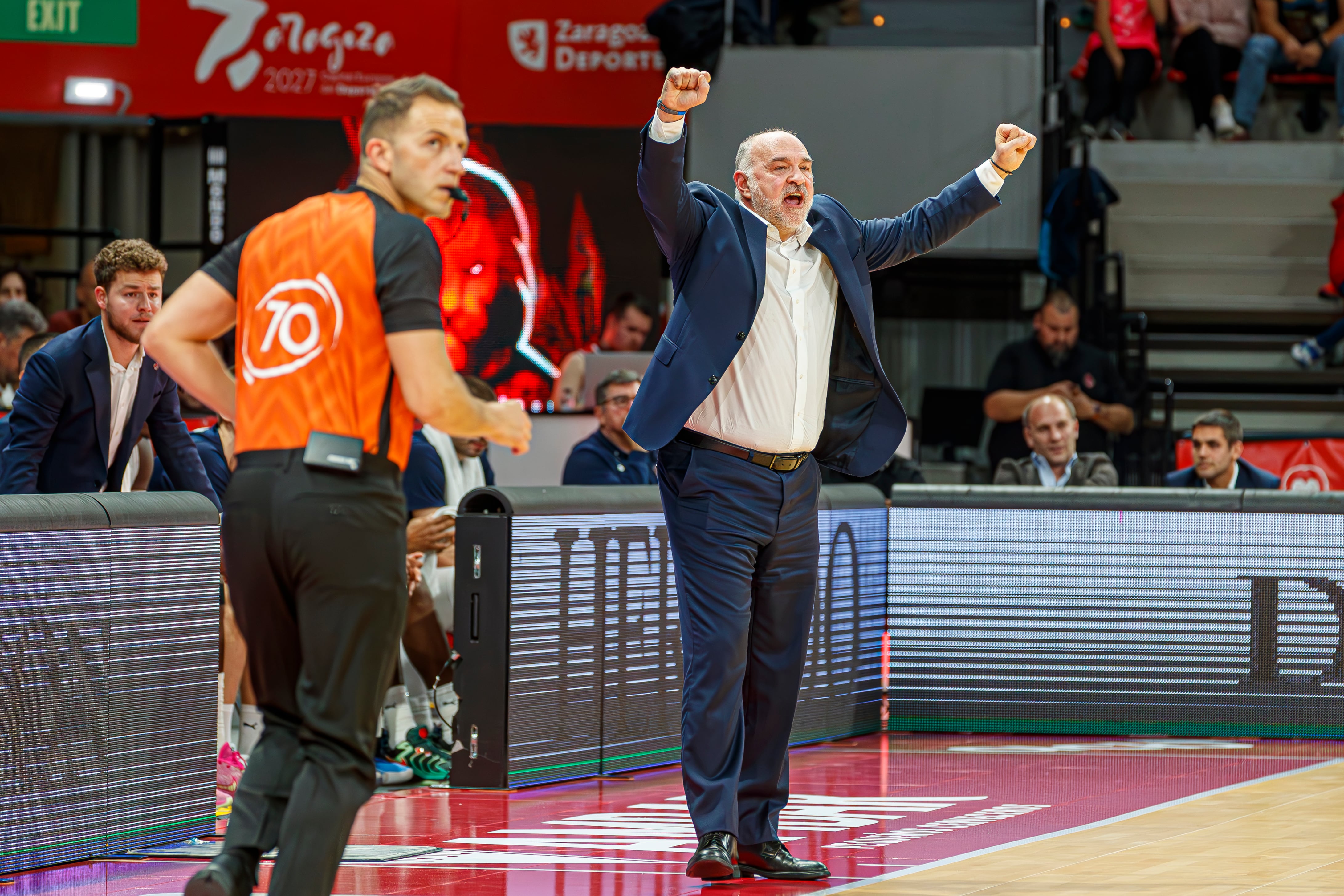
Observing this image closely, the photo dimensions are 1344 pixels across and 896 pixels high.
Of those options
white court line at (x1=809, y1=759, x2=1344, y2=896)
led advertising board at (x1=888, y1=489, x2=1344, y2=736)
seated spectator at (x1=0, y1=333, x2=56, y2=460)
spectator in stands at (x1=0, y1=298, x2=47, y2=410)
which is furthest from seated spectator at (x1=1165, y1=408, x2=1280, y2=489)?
spectator in stands at (x1=0, y1=298, x2=47, y2=410)

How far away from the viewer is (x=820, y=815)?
226 inches

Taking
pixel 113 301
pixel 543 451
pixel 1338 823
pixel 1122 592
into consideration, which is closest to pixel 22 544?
pixel 113 301

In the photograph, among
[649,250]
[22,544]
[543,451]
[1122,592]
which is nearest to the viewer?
[22,544]

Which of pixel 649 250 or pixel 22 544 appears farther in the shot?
pixel 649 250

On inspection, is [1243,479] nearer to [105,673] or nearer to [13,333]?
[105,673]

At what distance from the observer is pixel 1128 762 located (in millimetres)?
6969

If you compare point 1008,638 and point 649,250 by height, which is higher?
point 649,250

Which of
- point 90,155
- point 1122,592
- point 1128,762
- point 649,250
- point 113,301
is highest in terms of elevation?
point 90,155

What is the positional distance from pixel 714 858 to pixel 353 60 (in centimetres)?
808

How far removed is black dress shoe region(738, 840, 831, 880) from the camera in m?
4.68

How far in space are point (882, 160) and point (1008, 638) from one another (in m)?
5.16

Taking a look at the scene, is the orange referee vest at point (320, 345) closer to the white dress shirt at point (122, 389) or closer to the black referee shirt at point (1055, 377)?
the white dress shirt at point (122, 389)

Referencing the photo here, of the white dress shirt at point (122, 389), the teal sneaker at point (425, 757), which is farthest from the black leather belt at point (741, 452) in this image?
the teal sneaker at point (425, 757)

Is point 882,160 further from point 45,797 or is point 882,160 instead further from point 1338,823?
point 45,797
